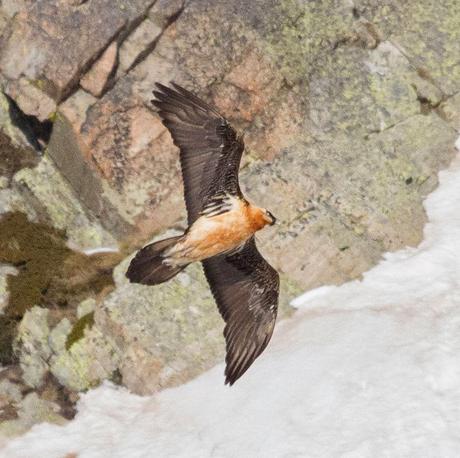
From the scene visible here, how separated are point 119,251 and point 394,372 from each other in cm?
572

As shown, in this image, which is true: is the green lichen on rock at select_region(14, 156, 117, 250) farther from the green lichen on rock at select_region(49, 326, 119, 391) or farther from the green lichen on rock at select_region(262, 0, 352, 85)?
the green lichen on rock at select_region(262, 0, 352, 85)

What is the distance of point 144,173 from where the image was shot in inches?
694

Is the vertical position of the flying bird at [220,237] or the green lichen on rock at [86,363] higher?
the flying bird at [220,237]

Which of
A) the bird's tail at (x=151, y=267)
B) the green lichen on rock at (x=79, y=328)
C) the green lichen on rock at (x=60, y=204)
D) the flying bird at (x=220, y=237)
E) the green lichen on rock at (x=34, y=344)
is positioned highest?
the flying bird at (x=220, y=237)

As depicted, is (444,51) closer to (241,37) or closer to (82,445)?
(241,37)

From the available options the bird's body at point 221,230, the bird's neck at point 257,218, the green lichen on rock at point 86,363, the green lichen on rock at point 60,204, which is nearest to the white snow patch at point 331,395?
the green lichen on rock at point 86,363

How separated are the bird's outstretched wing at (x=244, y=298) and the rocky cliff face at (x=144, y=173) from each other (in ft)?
17.6

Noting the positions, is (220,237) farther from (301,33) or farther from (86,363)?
(301,33)

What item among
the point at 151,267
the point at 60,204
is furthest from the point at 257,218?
the point at 60,204

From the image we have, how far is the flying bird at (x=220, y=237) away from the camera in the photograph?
10648mm

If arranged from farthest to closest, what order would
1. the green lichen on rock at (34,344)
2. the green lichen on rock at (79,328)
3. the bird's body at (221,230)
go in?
the green lichen on rock at (79,328)
the green lichen on rock at (34,344)
the bird's body at (221,230)

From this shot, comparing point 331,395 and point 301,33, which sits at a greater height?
point 301,33

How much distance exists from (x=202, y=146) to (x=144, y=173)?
6.18 metres

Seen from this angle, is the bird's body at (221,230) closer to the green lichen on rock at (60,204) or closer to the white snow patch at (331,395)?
the white snow patch at (331,395)
